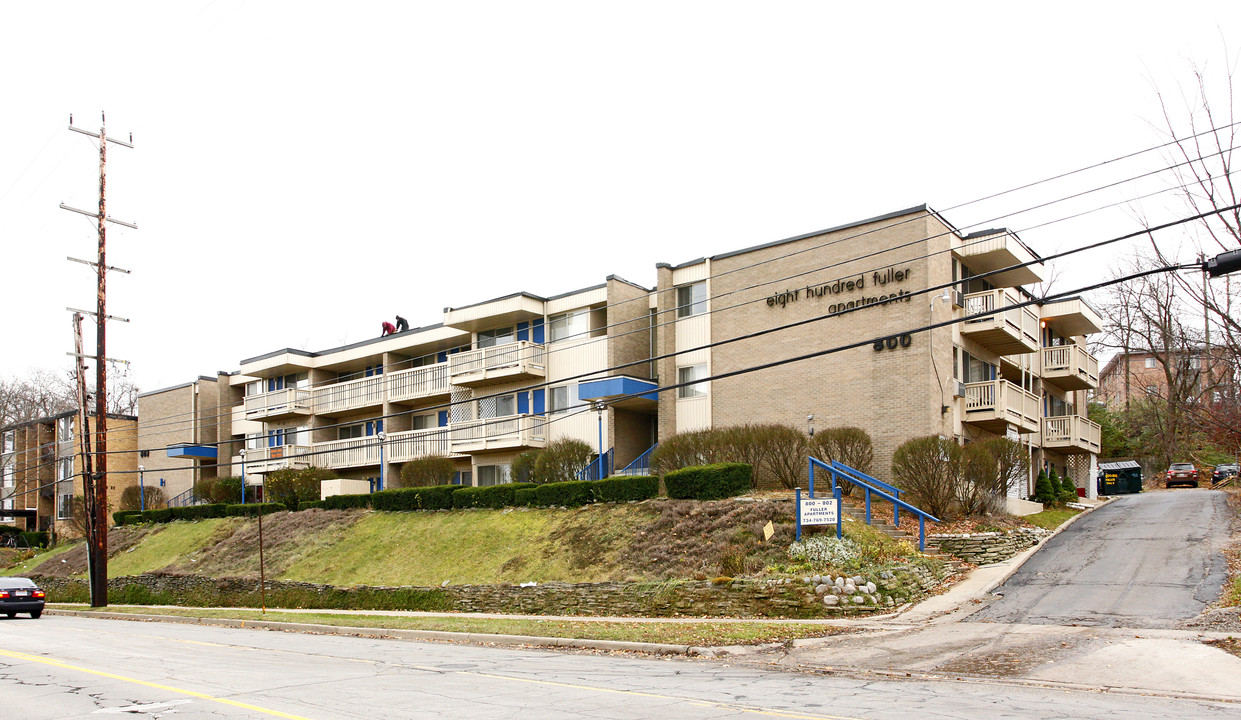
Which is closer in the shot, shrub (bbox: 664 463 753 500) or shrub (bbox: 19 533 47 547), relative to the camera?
shrub (bbox: 664 463 753 500)

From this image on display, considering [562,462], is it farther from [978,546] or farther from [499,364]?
[978,546]

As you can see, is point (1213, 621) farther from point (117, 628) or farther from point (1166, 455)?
point (1166, 455)

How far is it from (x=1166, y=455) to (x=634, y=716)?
182 ft

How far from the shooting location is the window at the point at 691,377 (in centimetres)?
3092

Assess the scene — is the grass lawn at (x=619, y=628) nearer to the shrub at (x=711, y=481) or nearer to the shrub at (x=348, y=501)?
the shrub at (x=711, y=481)

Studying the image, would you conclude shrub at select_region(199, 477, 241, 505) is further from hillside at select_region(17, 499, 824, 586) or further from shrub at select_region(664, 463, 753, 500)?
shrub at select_region(664, 463, 753, 500)

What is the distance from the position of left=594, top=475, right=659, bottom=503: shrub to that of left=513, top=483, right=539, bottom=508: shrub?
104 inches

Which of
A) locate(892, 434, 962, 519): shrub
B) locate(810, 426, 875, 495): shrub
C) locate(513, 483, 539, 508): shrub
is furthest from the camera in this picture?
locate(513, 483, 539, 508): shrub

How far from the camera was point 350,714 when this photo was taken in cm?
916

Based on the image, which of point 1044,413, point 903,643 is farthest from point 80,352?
point 1044,413

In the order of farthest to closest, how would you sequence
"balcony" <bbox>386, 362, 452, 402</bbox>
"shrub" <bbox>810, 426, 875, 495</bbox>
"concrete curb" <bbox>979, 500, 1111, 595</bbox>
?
"balcony" <bbox>386, 362, 452, 402</bbox> → "shrub" <bbox>810, 426, 875, 495</bbox> → "concrete curb" <bbox>979, 500, 1111, 595</bbox>

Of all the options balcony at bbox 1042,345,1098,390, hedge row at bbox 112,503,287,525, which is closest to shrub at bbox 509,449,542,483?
hedge row at bbox 112,503,287,525

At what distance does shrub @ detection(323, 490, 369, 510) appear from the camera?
3550cm

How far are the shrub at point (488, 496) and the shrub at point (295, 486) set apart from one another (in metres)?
11.1
